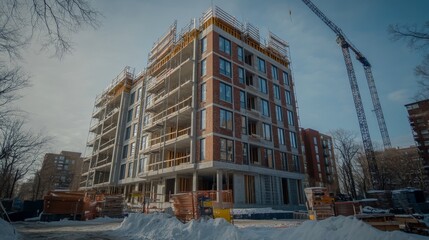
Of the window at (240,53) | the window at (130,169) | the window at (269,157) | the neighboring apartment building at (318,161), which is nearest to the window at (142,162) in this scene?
the window at (130,169)

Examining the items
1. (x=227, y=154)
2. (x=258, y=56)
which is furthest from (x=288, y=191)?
(x=258, y=56)

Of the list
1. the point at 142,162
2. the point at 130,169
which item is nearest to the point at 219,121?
the point at 142,162

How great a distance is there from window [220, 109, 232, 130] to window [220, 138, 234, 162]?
150 cm

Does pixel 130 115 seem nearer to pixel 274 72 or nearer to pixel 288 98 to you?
pixel 274 72

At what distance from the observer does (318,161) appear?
70.8 metres

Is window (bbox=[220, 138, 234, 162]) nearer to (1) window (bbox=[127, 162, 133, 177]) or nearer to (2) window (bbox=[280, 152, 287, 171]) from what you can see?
(2) window (bbox=[280, 152, 287, 171])

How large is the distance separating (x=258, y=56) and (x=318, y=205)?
2298 centimetres

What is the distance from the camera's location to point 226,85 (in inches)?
1071

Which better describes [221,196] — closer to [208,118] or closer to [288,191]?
[208,118]

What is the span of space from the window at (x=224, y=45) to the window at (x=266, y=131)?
31.7 feet

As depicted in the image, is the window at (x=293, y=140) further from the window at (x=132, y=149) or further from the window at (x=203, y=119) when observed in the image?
the window at (x=132, y=149)

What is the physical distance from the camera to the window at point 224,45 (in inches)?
1118

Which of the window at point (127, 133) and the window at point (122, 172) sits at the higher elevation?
the window at point (127, 133)

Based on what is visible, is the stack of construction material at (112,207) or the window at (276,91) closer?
the stack of construction material at (112,207)
